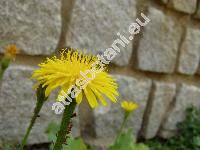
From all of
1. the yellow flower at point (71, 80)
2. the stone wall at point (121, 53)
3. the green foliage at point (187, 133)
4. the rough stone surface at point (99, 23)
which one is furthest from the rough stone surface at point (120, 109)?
the yellow flower at point (71, 80)

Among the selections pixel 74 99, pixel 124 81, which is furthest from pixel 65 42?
pixel 74 99

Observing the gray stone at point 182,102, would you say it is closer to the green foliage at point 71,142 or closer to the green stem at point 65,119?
the green foliage at point 71,142

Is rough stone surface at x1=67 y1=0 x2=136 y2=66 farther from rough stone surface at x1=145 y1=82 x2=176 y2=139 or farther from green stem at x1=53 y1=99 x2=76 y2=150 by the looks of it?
green stem at x1=53 y1=99 x2=76 y2=150

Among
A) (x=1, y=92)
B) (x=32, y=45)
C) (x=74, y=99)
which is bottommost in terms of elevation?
(x=1, y=92)

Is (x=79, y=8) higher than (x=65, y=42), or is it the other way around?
(x=79, y=8)

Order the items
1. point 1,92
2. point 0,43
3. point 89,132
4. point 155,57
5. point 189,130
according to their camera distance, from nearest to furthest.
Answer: point 0,43, point 1,92, point 89,132, point 155,57, point 189,130

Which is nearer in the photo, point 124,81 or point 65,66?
point 65,66

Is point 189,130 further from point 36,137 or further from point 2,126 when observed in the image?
point 2,126
